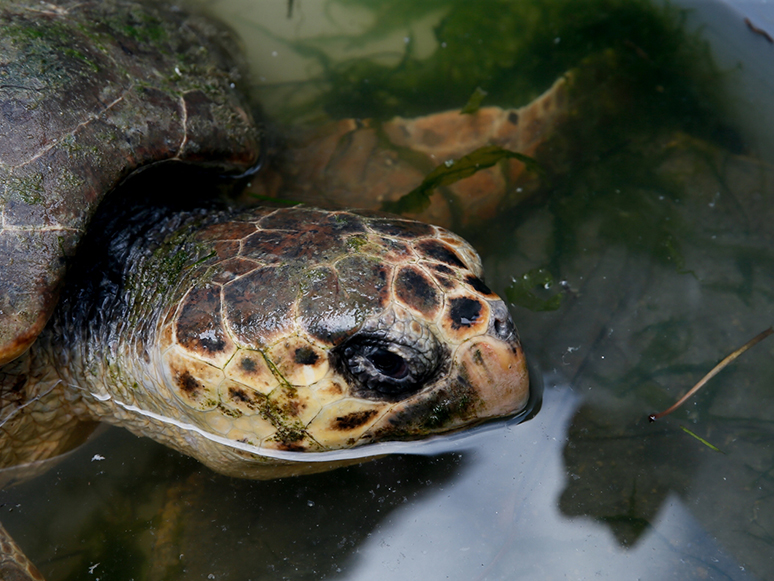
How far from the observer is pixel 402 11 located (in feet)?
13.2

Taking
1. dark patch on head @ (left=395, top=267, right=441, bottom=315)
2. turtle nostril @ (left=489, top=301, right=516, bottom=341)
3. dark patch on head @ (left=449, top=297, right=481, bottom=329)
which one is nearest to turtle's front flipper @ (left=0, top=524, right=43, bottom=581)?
dark patch on head @ (left=395, top=267, right=441, bottom=315)

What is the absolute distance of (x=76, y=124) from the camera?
7.72ft

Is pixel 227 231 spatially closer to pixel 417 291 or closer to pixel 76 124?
pixel 76 124

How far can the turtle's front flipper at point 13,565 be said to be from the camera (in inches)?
82.7

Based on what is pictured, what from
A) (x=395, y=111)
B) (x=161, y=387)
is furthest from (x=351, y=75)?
(x=161, y=387)

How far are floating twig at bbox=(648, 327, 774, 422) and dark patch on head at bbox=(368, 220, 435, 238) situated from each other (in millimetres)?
1336

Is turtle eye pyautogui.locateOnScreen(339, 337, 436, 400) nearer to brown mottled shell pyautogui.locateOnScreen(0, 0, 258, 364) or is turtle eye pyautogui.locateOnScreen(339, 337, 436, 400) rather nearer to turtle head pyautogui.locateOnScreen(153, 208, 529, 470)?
turtle head pyautogui.locateOnScreen(153, 208, 529, 470)

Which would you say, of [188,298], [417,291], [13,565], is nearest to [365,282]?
[417,291]

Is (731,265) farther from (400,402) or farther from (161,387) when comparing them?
(161,387)

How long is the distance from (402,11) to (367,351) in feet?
9.70

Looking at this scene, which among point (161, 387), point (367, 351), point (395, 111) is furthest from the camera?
point (395, 111)

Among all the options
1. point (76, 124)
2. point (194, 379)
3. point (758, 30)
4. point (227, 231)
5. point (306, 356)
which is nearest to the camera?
point (306, 356)

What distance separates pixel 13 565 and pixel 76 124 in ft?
5.67

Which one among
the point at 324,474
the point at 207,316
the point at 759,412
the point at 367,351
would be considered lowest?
the point at 759,412
